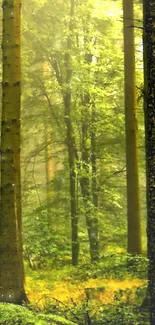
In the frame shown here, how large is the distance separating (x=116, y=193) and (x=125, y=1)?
7.13 meters

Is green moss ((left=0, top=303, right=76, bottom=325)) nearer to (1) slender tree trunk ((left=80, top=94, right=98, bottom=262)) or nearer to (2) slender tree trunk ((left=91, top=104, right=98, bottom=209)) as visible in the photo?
(1) slender tree trunk ((left=80, top=94, right=98, bottom=262))

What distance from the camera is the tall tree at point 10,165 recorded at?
7.44m

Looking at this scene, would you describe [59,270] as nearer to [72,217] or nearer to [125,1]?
[72,217]

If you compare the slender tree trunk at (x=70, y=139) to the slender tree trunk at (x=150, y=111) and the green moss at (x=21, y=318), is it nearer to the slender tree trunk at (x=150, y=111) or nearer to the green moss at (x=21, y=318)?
the green moss at (x=21, y=318)

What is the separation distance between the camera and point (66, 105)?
14.3 meters

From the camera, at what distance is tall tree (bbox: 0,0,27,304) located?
293 inches

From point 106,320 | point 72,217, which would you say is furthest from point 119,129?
point 106,320

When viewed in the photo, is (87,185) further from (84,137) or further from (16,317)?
(16,317)

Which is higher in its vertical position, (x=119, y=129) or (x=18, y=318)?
(x=119, y=129)

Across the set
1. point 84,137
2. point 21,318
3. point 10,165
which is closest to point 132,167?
point 10,165

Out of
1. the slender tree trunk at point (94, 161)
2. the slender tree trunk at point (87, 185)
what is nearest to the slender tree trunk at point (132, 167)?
the slender tree trunk at point (87, 185)

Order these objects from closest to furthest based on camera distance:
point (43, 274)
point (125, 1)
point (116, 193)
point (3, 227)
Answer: point (3, 227), point (125, 1), point (43, 274), point (116, 193)

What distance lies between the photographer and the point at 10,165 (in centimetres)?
753

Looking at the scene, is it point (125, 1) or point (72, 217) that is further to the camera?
point (72, 217)
